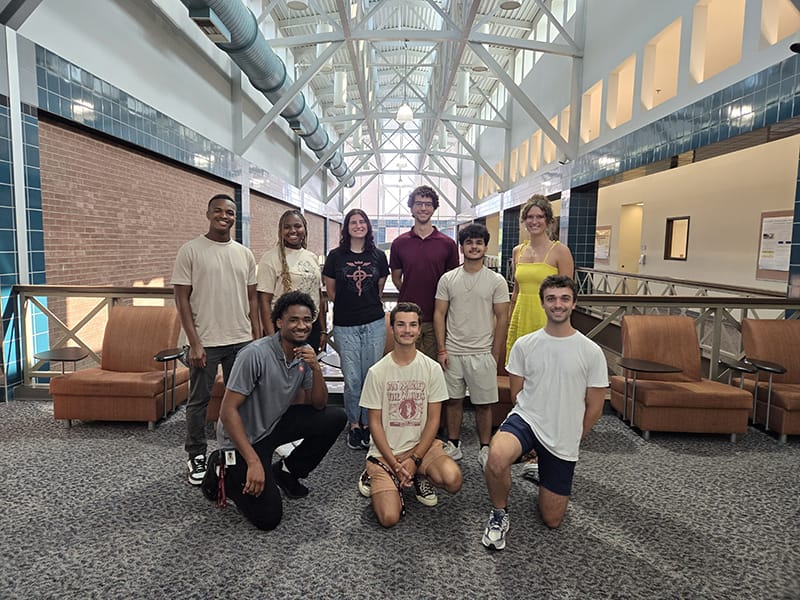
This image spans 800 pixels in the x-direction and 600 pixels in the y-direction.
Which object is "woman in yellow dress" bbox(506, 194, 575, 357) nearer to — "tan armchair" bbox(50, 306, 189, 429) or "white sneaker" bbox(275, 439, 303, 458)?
"white sneaker" bbox(275, 439, 303, 458)

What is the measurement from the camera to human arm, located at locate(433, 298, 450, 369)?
3.20 metres

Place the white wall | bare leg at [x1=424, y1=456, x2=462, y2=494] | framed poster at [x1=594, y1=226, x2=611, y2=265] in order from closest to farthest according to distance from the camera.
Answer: bare leg at [x1=424, y1=456, x2=462, y2=494], the white wall, framed poster at [x1=594, y1=226, x2=611, y2=265]

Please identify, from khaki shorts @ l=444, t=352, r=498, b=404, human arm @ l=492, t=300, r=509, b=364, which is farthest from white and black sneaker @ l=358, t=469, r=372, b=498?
human arm @ l=492, t=300, r=509, b=364

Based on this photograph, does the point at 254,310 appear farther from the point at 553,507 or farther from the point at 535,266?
the point at 553,507

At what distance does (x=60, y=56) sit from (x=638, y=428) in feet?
21.2

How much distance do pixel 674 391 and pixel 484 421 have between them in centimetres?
164

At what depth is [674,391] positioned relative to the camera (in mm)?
3750

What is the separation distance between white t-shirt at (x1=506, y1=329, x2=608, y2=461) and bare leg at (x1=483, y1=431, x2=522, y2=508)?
16cm

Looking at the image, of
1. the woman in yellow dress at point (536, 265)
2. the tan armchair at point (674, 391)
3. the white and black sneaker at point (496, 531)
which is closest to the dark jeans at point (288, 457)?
the white and black sneaker at point (496, 531)

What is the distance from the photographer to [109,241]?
604 cm

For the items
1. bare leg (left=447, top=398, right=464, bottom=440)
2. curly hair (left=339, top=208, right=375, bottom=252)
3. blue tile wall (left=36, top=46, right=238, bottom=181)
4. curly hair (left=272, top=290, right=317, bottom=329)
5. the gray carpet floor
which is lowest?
the gray carpet floor

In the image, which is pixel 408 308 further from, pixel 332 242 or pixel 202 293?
pixel 332 242

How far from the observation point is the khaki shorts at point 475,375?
316cm

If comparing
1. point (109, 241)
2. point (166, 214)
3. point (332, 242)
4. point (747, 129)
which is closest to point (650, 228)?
point (747, 129)
